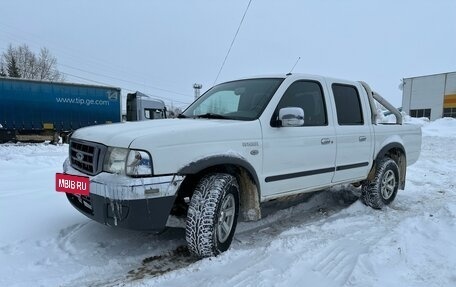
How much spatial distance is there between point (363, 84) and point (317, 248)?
3.15m

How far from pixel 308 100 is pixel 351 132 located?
2.93 ft

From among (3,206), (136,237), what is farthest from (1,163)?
(136,237)

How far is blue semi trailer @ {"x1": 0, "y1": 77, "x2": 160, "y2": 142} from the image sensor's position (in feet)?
63.1

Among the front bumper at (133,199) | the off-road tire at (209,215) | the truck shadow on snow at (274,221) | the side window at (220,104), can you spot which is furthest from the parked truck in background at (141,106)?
the front bumper at (133,199)

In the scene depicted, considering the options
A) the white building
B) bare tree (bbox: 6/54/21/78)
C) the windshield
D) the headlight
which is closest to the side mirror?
the windshield

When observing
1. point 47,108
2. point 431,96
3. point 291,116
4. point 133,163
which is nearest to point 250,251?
point 291,116

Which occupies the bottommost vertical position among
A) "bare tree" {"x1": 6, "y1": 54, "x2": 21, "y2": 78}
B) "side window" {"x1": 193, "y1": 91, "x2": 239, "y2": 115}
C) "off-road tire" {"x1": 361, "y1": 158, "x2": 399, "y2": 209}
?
"off-road tire" {"x1": 361, "y1": 158, "x2": 399, "y2": 209}

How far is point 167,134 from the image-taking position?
126 inches

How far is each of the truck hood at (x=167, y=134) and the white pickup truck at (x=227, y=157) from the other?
1 cm

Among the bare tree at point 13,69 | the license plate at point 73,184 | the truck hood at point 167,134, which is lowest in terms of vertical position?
the license plate at point 73,184

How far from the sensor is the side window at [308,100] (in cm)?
435

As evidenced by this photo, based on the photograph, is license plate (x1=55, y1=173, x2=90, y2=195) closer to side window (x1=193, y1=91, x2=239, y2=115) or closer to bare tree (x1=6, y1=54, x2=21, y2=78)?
side window (x1=193, y1=91, x2=239, y2=115)

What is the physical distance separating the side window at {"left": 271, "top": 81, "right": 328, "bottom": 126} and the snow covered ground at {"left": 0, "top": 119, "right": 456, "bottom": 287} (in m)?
1.36

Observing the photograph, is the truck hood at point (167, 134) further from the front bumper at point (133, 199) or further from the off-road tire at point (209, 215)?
the off-road tire at point (209, 215)
